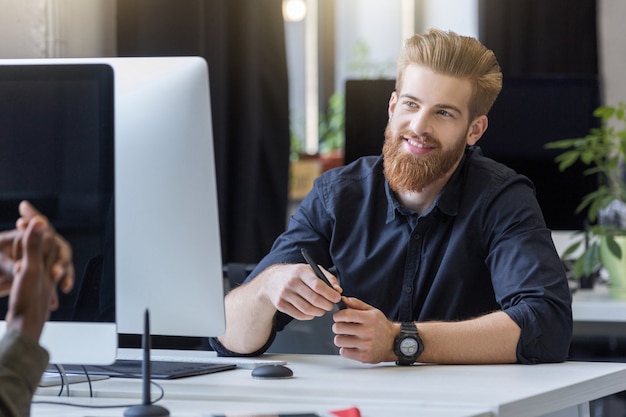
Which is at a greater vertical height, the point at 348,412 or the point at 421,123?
the point at 421,123

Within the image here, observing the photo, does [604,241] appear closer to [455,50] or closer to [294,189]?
[455,50]

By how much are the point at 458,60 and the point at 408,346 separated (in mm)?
666

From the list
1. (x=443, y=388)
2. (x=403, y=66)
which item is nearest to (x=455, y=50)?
(x=403, y=66)

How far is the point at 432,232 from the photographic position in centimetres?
204

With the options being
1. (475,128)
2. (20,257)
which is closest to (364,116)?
(475,128)

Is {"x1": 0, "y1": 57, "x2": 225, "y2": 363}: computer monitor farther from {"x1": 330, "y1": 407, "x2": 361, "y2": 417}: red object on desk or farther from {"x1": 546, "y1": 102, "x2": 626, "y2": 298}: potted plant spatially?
{"x1": 546, "y1": 102, "x2": 626, "y2": 298}: potted plant

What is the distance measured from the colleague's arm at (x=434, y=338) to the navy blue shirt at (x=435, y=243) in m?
0.12

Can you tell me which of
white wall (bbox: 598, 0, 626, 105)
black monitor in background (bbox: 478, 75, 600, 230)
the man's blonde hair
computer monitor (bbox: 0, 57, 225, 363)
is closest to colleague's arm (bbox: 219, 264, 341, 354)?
computer monitor (bbox: 0, 57, 225, 363)

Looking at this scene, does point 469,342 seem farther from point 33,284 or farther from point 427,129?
point 33,284

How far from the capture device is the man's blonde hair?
2.06 meters

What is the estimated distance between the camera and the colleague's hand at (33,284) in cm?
94

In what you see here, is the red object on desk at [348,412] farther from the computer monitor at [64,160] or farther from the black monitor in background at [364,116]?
the black monitor in background at [364,116]

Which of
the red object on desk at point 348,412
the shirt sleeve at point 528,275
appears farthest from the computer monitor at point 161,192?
the shirt sleeve at point 528,275

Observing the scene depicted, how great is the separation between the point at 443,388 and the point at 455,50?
0.83m
